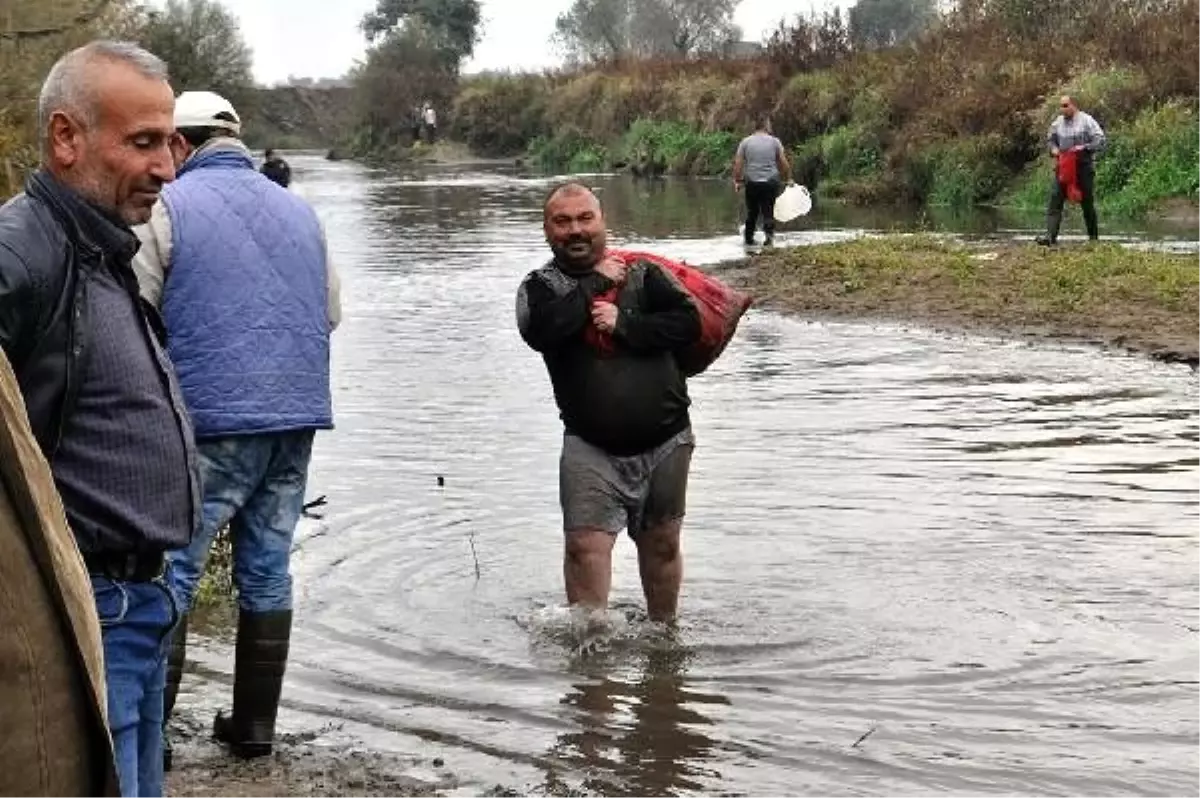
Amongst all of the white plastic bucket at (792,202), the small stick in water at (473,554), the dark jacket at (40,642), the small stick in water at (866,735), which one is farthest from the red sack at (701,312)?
the white plastic bucket at (792,202)

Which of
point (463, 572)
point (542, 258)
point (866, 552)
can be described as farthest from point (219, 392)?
point (542, 258)

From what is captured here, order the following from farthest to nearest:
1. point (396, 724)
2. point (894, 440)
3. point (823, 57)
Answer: point (823, 57), point (894, 440), point (396, 724)

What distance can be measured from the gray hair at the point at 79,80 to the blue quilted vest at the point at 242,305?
64.1 inches

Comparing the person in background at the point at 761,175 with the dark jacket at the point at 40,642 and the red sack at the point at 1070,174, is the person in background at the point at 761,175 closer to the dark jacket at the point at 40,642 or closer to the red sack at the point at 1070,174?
the red sack at the point at 1070,174

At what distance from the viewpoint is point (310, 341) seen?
525 centimetres

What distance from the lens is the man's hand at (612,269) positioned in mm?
6559

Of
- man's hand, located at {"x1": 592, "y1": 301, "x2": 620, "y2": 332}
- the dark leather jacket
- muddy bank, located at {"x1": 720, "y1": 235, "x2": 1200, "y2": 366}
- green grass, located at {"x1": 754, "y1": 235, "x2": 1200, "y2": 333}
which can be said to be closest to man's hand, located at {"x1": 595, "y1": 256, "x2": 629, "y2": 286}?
man's hand, located at {"x1": 592, "y1": 301, "x2": 620, "y2": 332}

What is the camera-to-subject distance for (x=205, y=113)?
17.9 feet

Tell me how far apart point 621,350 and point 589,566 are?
0.80m

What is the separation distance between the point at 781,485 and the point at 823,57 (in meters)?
35.7

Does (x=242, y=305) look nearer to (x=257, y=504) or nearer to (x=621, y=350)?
(x=257, y=504)

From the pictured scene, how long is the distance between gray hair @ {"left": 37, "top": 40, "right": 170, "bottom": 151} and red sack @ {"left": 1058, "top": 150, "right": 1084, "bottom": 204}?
1949cm

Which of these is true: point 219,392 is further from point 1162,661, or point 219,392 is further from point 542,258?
point 542,258

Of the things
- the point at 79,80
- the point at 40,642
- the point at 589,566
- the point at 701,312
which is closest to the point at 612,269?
the point at 701,312
